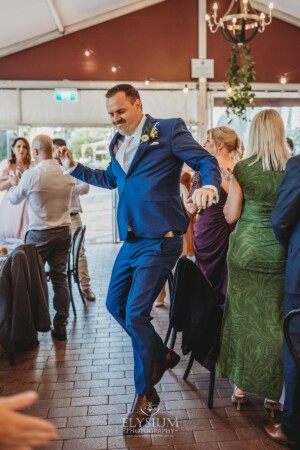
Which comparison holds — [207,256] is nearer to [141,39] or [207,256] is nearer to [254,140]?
[254,140]

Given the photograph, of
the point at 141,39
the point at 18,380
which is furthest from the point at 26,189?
the point at 141,39

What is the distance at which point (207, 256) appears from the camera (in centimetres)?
381

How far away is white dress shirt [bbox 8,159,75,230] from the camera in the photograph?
3930 mm

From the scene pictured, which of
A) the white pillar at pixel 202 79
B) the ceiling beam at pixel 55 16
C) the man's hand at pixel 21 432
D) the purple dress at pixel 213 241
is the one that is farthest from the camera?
the white pillar at pixel 202 79

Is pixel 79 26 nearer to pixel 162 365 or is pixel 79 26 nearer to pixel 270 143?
pixel 270 143

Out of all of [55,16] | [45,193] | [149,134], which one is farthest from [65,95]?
[149,134]

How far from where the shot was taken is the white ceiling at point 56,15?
25.4ft

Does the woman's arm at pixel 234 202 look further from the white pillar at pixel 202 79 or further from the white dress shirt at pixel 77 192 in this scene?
the white pillar at pixel 202 79

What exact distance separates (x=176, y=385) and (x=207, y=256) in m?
1.01

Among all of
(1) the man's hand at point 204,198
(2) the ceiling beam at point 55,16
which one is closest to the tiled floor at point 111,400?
(1) the man's hand at point 204,198

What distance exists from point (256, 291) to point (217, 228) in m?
1.01

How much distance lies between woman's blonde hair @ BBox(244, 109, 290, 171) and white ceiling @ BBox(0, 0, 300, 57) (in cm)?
600

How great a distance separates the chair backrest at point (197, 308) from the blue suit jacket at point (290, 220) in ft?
1.85

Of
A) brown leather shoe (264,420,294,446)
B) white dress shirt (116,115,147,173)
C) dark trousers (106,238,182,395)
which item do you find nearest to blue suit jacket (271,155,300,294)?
dark trousers (106,238,182,395)
